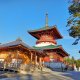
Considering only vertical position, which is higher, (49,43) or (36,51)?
(49,43)

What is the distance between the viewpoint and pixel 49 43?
182 ft

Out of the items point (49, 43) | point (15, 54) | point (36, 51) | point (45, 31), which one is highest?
point (45, 31)

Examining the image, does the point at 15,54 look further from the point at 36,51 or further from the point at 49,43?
the point at 49,43

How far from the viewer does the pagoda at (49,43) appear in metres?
51.8

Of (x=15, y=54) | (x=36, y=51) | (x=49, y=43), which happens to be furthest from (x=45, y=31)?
(x=15, y=54)

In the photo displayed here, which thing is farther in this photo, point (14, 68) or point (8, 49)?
point (8, 49)

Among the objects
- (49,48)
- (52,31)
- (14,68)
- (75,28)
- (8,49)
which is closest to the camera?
(75,28)

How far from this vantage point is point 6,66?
32781mm

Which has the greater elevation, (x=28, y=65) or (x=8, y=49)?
(x=8, y=49)

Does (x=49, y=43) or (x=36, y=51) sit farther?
(x=49, y=43)

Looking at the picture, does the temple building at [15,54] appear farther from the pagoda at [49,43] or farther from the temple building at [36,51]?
the pagoda at [49,43]

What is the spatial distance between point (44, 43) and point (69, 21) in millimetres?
32286

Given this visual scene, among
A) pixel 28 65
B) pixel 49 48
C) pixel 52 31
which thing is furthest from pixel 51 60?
pixel 28 65

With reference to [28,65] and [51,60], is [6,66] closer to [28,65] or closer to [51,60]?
[28,65]
